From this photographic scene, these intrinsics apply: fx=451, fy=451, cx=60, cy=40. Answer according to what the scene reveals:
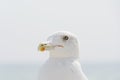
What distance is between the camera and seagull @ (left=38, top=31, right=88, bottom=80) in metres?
3.37

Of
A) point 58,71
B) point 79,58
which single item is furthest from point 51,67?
point 79,58

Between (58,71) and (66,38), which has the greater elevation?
(66,38)

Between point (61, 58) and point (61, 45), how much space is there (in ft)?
0.33

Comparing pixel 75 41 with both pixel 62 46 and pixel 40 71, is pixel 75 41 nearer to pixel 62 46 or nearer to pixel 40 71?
pixel 62 46

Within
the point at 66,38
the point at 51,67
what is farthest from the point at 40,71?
the point at 66,38

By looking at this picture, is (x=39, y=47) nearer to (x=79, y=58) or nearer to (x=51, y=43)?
(x=51, y=43)

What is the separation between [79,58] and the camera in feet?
11.6

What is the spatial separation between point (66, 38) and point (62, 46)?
0.24ft

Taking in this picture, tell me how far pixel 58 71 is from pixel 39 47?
0.23m

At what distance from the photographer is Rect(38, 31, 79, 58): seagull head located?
133 inches

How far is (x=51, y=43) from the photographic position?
11.1ft

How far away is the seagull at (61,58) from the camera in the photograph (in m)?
3.37

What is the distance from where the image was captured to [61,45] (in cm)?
344

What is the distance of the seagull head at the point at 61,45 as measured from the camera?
3.38 meters
